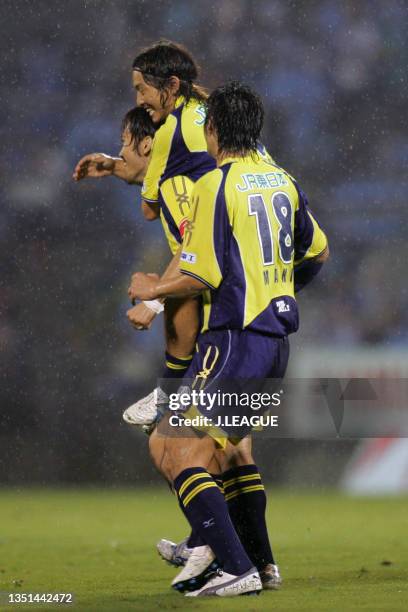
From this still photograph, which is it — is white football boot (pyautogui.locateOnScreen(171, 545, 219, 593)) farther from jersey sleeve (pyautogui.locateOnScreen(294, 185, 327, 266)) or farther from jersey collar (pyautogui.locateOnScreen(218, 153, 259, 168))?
jersey collar (pyautogui.locateOnScreen(218, 153, 259, 168))

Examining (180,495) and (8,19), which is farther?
(8,19)

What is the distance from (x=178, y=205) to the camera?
425 centimetres

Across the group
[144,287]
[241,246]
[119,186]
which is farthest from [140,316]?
[119,186]

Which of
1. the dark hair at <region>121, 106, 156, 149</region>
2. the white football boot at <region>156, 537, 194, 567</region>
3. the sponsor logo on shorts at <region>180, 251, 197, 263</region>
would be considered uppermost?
the dark hair at <region>121, 106, 156, 149</region>

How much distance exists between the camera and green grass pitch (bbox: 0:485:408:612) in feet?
11.9

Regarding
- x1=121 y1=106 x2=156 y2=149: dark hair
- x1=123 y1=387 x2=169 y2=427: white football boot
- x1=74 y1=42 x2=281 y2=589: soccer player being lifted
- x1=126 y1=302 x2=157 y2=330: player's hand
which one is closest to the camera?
x1=126 y1=302 x2=157 y2=330: player's hand

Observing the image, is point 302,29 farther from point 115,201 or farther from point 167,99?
point 167,99

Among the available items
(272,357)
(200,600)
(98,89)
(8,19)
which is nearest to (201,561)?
(200,600)

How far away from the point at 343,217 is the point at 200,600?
26.7 ft

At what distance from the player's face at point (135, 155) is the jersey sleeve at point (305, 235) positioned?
99 cm

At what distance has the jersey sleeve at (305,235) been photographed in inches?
153

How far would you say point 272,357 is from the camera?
3729 millimetres

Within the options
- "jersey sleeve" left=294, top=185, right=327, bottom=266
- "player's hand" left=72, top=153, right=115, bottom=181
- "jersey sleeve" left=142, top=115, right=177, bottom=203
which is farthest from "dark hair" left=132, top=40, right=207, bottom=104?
"jersey sleeve" left=294, top=185, right=327, bottom=266

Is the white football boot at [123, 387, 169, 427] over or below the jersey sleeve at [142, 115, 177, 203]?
below
